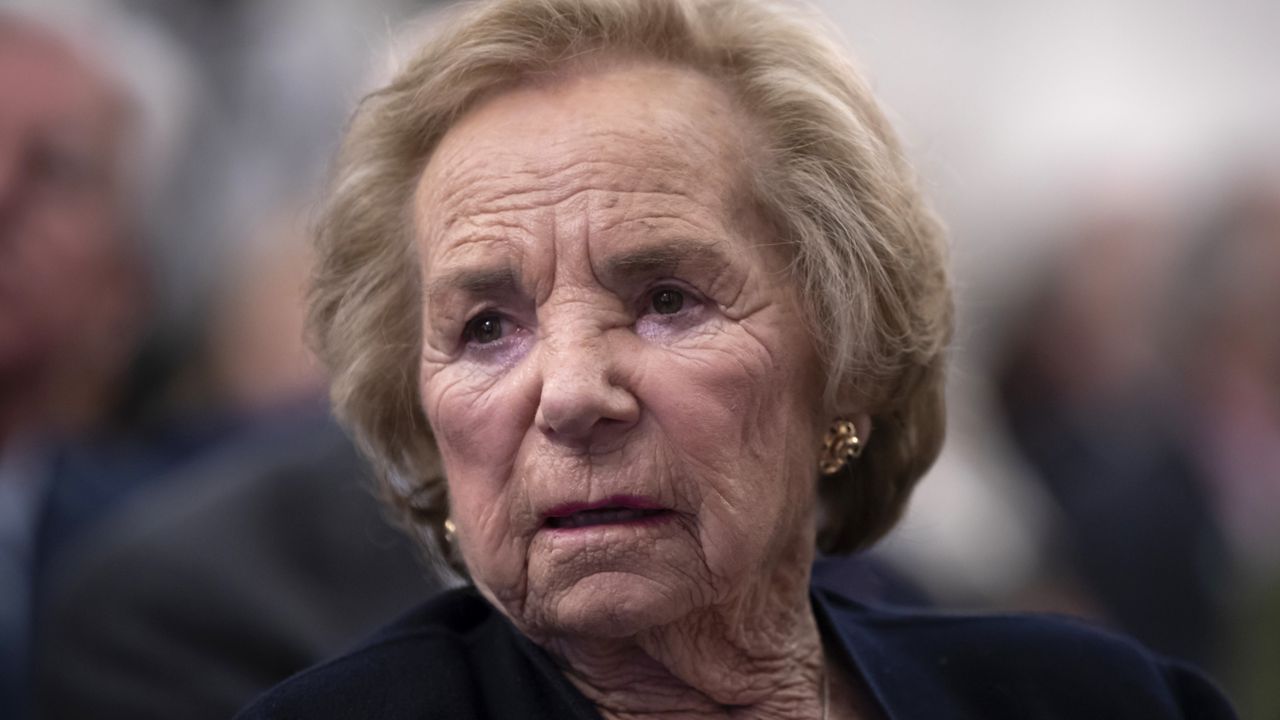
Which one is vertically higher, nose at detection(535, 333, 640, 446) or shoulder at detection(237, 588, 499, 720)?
nose at detection(535, 333, 640, 446)

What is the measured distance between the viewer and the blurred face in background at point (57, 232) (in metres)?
4.18

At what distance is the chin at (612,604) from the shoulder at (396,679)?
9.4 inches

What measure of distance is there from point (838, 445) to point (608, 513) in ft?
1.69

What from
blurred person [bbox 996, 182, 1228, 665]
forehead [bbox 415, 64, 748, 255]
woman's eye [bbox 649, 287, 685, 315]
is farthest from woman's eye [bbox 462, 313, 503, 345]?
blurred person [bbox 996, 182, 1228, 665]

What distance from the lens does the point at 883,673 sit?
2791 millimetres

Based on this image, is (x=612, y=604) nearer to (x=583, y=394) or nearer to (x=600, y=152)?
(x=583, y=394)

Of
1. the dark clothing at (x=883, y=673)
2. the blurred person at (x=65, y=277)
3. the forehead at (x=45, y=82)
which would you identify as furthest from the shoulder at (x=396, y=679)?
the forehead at (x=45, y=82)

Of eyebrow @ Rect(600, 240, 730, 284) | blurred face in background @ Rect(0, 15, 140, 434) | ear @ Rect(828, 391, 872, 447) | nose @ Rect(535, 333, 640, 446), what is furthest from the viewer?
blurred face in background @ Rect(0, 15, 140, 434)

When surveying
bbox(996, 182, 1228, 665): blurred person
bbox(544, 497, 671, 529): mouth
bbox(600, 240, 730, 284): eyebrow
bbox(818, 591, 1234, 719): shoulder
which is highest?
bbox(600, 240, 730, 284): eyebrow

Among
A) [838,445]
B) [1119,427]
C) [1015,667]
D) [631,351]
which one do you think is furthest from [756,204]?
[1119,427]

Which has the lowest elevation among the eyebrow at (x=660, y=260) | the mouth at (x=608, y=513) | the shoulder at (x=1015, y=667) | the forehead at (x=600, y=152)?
the shoulder at (x=1015, y=667)

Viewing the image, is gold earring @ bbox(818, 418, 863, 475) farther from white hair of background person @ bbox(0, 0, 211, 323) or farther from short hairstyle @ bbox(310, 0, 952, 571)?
white hair of background person @ bbox(0, 0, 211, 323)

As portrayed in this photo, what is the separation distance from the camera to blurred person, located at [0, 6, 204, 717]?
4070 mm

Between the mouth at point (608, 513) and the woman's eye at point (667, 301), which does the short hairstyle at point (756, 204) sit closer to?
the woman's eye at point (667, 301)
